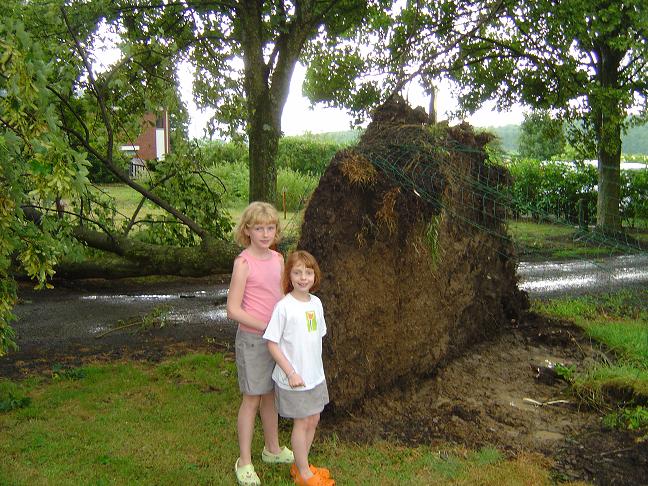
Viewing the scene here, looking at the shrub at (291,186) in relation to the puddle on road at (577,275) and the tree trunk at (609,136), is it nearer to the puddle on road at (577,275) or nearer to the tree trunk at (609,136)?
the tree trunk at (609,136)

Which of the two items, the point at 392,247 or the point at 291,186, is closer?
the point at 392,247

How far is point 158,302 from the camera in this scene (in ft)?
32.7

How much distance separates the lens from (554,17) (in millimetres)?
11742

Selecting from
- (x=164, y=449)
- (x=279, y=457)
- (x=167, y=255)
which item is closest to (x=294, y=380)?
(x=279, y=457)

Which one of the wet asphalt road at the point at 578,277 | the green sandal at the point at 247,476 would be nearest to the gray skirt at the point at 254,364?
the green sandal at the point at 247,476

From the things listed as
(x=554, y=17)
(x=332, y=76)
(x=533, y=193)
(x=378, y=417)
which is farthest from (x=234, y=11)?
(x=533, y=193)

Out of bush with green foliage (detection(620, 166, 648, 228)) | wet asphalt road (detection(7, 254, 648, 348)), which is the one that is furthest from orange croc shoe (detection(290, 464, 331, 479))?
bush with green foliage (detection(620, 166, 648, 228))

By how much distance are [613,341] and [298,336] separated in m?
4.07

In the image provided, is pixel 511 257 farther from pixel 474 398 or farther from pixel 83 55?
pixel 83 55

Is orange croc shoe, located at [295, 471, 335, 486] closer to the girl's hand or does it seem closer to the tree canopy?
the girl's hand

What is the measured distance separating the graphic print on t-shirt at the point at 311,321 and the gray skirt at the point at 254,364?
1.08 ft

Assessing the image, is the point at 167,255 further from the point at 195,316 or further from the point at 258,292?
the point at 258,292

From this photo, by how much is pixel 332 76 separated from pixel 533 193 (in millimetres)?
6575

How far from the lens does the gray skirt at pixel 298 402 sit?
3898 mm
